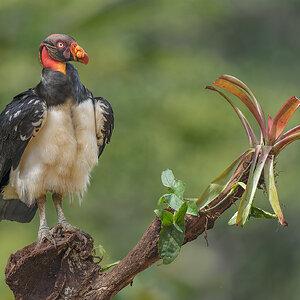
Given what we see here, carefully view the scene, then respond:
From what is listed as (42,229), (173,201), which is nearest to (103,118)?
(42,229)

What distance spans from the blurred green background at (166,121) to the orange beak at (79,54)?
422cm

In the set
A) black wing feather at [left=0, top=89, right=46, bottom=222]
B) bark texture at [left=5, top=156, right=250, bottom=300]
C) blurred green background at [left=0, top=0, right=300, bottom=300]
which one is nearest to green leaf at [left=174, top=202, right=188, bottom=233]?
bark texture at [left=5, top=156, right=250, bottom=300]

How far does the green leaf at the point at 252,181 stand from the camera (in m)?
2.97

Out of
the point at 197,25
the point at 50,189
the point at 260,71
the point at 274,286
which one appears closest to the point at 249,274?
the point at 274,286

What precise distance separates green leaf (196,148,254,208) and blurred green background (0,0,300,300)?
4.51 metres

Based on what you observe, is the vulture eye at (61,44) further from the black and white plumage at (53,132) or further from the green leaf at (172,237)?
the green leaf at (172,237)

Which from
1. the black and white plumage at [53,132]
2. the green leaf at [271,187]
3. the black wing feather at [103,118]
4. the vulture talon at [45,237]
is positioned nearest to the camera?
the green leaf at [271,187]

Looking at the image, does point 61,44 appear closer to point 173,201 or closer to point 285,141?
point 173,201

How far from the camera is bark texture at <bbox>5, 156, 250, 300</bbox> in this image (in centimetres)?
321

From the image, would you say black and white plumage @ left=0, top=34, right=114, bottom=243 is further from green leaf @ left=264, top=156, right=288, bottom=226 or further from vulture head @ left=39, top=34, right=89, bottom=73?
green leaf @ left=264, top=156, right=288, bottom=226

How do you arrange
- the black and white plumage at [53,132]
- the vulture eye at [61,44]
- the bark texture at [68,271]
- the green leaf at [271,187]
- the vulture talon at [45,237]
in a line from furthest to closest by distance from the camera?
the black and white plumage at [53,132] → the vulture eye at [61,44] → the vulture talon at [45,237] → the bark texture at [68,271] → the green leaf at [271,187]

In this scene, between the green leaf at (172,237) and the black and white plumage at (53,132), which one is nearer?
the green leaf at (172,237)

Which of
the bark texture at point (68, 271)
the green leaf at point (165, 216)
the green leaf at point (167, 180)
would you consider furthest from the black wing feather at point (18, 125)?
the green leaf at point (165, 216)

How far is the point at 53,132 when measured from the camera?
12.5 feet
